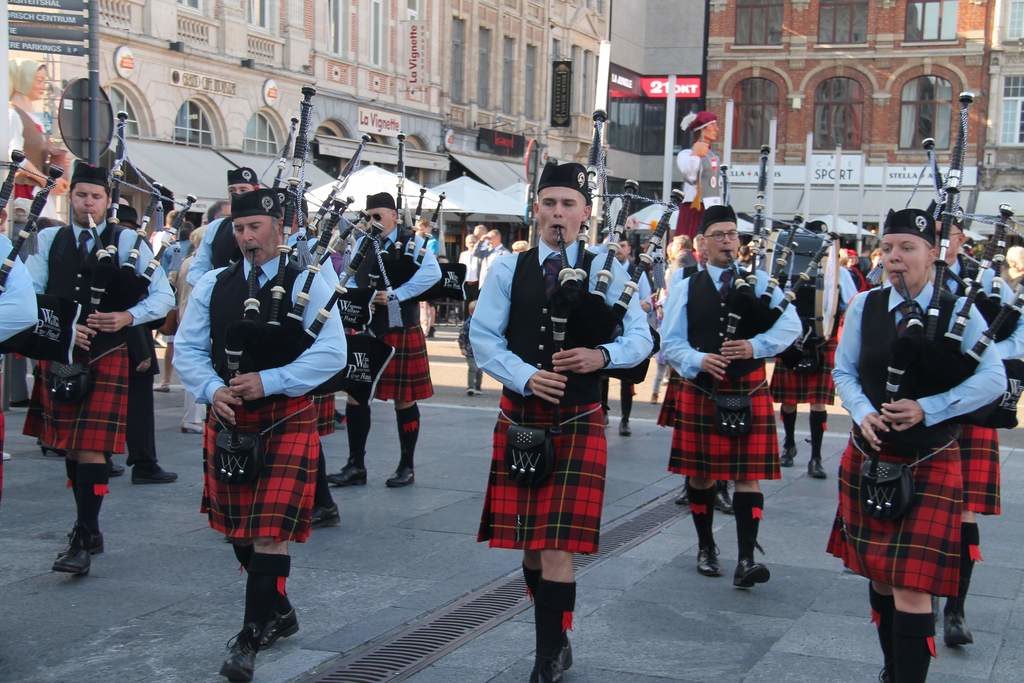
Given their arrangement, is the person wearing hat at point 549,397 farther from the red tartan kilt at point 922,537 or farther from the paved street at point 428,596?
the red tartan kilt at point 922,537

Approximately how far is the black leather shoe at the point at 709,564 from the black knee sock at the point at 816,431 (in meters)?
3.00

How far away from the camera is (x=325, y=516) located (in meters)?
6.67

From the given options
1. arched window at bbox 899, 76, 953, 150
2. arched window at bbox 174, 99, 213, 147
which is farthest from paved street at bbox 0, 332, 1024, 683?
arched window at bbox 899, 76, 953, 150

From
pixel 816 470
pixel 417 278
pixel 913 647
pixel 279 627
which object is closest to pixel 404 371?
pixel 417 278

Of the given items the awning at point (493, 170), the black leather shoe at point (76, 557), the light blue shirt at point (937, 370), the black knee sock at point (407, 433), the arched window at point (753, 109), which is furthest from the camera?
the arched window at point (753, 109)

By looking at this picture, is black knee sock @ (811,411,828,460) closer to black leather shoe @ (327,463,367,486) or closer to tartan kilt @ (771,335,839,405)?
tartan kilt @ (771,335,839,405)

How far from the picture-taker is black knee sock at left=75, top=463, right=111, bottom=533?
5.68 metres

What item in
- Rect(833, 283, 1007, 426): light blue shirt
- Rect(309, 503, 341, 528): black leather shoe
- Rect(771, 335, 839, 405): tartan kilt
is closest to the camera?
Rect(833, 283, 1007, 426): light blue shirt

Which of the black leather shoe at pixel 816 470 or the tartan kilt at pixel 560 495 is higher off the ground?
the tartan kilt at pixel 560 495

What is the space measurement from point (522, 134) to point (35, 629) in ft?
99.1

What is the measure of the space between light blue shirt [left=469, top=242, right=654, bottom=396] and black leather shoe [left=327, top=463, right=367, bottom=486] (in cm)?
362

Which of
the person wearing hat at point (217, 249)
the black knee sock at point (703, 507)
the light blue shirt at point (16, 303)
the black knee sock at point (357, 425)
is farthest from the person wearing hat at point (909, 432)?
the person wearing hat at point (217, 249)

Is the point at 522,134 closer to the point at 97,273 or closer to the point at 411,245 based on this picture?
the point at 411,245

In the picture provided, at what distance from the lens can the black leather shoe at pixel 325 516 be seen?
6.65 m
